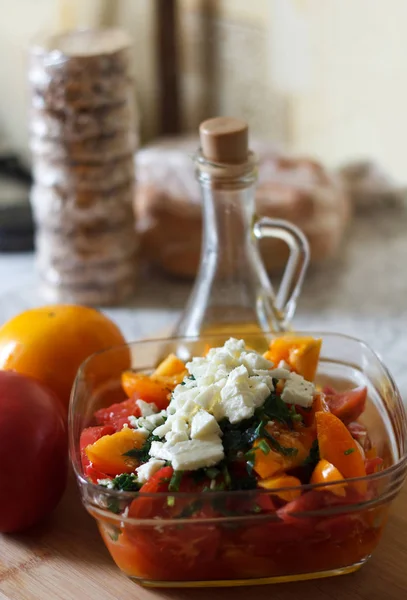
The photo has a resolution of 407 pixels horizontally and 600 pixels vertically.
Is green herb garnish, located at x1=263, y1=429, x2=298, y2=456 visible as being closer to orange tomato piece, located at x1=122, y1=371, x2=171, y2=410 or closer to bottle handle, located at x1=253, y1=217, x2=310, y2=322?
orange tomato piece, located at x1=122, y1=371, x2=171, y2=410

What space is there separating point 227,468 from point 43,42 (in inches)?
33.0

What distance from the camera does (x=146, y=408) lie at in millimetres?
895

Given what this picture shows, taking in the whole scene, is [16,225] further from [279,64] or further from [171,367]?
[171,367]

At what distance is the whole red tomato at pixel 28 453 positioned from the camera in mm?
881

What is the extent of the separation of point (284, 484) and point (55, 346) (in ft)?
1.25

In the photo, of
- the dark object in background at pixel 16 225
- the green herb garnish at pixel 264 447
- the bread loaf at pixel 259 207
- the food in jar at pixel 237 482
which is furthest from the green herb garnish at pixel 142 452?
the dark object in background at pixel 16 225

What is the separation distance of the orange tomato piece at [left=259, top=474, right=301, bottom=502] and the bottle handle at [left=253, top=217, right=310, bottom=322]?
43cm

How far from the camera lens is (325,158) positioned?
1.94m

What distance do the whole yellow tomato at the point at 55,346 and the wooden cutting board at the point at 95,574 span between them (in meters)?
0.16

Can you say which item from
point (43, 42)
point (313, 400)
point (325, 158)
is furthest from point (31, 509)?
point (325, 158)

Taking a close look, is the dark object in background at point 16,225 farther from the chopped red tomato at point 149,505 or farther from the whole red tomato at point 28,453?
the chopped red tomato at point 149,505

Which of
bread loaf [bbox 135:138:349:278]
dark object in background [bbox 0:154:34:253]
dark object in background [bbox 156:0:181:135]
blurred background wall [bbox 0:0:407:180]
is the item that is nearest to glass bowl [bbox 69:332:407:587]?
bread loaf [bbox 135:138:349:278]

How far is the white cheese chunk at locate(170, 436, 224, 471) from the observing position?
2.50 ft

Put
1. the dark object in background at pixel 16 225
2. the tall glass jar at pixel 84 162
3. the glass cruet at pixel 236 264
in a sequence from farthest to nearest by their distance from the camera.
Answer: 1. the dark object in background at pixel 16 225
2. the tall glass jar at pixel 84 162
3. the glass cruet at pixel 236 264
